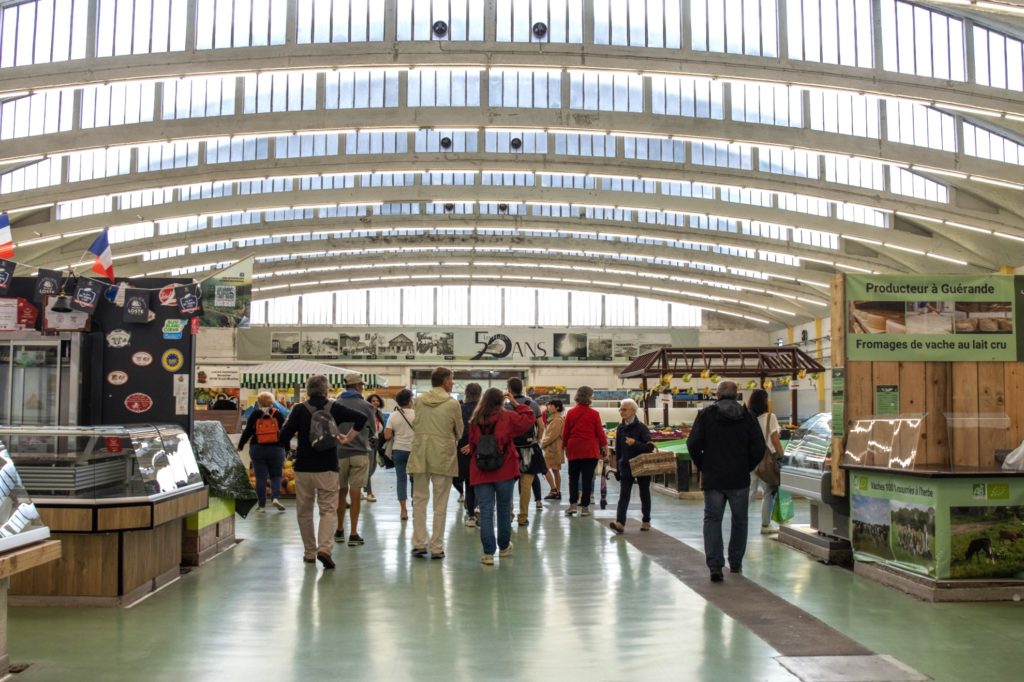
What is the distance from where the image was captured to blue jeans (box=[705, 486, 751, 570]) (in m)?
6.84

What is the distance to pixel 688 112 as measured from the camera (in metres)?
20.5

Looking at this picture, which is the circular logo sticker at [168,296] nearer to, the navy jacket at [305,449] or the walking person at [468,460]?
the navy jacket at [305,449]

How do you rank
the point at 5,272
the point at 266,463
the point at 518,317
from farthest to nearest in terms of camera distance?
the point at 518,317
the point at 266,463
the point at 5,272

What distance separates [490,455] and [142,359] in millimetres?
3672

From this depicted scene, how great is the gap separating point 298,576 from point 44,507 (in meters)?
1.92

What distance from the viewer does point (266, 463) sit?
11133mm

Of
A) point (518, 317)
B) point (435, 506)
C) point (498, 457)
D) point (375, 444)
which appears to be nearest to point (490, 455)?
point (498, 457)

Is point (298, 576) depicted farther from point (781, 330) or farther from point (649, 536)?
point (781, 330)

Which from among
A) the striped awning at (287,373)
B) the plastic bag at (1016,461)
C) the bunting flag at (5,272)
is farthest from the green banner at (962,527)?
the striped awning at (287,373)

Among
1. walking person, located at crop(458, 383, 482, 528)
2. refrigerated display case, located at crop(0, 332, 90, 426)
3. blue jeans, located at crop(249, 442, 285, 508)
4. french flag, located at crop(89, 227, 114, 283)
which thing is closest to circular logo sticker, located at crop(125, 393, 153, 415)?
refrigerated display case, located at crop(0, 332, 90, 426)

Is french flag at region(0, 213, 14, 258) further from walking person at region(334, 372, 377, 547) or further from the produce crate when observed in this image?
walking person at region(334, 372, 377, 547)

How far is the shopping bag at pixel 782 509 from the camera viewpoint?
9.34 m

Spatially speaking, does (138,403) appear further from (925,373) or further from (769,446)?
(925,373)

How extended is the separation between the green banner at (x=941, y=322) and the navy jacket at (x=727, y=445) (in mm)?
1247
